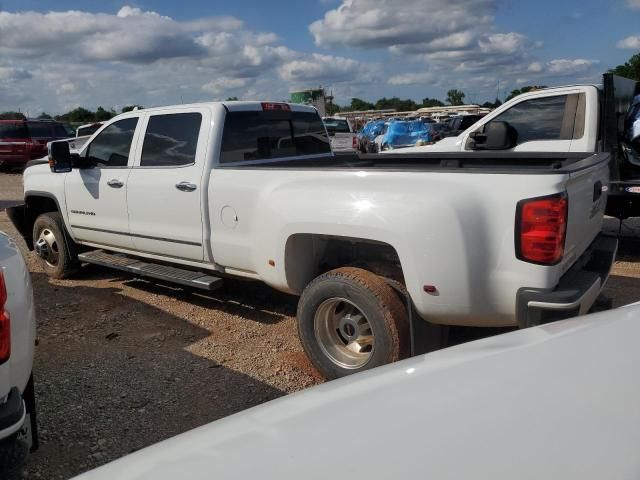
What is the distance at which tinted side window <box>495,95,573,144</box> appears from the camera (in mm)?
6941

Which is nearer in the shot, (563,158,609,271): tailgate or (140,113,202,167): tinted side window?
(563,158,609,271): tailgate

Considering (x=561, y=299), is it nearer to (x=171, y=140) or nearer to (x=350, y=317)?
(x=350, y=317)

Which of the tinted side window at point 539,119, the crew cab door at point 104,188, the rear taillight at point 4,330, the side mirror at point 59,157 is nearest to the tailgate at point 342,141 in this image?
the tinted side window at point 539,119

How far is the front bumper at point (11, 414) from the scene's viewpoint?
6.98 feet

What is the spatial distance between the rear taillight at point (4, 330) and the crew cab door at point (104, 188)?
319 centimetres

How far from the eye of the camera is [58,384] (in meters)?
3.96

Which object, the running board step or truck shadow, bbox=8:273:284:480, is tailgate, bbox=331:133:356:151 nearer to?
the running board step

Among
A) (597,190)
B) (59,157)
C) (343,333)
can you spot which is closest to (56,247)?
(59,157)

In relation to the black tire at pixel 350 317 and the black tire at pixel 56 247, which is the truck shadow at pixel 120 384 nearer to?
the black tire at pixel 350 317

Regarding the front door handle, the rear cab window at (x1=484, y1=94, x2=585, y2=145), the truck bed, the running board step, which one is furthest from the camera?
the rear cab window at (x1=484, y1=94, x2=585, y2=145)

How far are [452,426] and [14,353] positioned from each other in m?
1.77

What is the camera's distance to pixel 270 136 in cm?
534

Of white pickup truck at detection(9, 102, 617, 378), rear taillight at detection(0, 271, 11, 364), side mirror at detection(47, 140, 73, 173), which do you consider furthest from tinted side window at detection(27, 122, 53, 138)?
rear taillight at detection(0, 271, 11, 364)

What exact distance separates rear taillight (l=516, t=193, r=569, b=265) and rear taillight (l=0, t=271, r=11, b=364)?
2405mm
